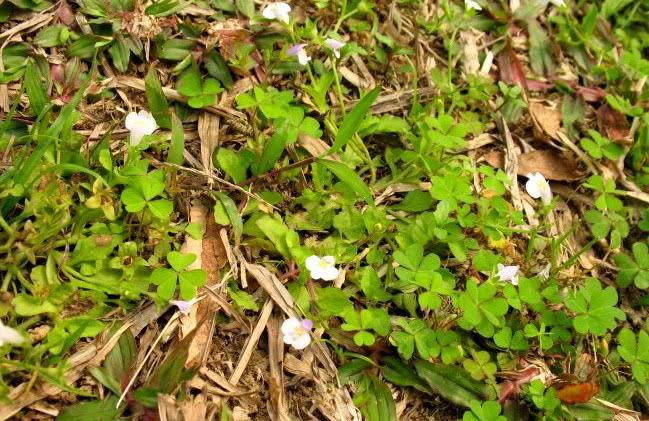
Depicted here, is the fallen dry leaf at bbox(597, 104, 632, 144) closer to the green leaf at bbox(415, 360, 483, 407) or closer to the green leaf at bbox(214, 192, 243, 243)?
the green leaf at bbox(415, 360, 483, 407)

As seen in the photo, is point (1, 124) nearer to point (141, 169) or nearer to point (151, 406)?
point (141, 169)

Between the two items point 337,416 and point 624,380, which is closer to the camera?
point 337,416

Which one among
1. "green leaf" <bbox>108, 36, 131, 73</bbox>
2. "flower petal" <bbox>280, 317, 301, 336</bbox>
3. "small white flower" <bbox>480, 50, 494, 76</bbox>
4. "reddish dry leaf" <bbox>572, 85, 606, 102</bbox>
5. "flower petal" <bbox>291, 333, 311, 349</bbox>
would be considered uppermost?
"green leaf" <bbox>108, 36, 131, 73</bbox>

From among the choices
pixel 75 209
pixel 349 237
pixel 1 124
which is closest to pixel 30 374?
pixel 75 209

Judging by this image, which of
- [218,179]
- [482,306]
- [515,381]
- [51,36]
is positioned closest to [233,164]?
[218,179]

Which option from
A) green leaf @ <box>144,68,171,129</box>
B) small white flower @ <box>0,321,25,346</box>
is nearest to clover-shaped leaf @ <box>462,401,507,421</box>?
small white flower @ <box>0,321,25,346</box>

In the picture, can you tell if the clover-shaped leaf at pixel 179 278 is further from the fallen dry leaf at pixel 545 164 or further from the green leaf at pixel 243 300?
the fallen dry leaf at pixel 545 164
